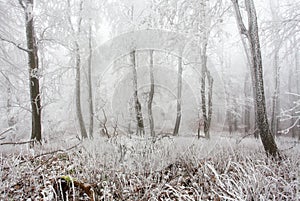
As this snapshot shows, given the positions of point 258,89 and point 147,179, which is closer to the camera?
point 147,179

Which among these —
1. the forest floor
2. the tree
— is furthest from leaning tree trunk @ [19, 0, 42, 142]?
the tree

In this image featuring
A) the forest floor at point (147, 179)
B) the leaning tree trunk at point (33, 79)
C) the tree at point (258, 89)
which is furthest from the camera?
the leaning tree trunk at point (33, 79)

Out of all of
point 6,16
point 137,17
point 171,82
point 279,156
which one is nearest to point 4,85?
point 6,16

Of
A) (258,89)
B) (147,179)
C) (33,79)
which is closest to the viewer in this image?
(147,179)

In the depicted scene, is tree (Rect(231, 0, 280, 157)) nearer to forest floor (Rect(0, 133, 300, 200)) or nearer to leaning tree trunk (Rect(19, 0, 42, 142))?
forest floor (Rect(0, 133, 300, 200))

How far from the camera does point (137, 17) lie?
11688 millimetres

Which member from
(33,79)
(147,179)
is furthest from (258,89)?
(33,79)

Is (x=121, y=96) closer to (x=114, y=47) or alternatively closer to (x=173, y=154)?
(x=114, y=47)

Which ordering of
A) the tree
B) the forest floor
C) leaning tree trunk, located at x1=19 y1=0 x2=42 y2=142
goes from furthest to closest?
leaning tree trunk, located at x1=19 y1=0 x2=42 y2=142 → the tree → the forest floor

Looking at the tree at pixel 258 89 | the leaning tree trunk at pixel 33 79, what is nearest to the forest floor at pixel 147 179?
the tree at pixel 258 89

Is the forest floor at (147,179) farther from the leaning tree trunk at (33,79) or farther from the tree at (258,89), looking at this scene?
the leaning tree trunk at (33,79)

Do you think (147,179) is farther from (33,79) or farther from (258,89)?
(33,79)

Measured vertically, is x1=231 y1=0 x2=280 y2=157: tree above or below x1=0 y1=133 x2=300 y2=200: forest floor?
above

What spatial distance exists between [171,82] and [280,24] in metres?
11.3
